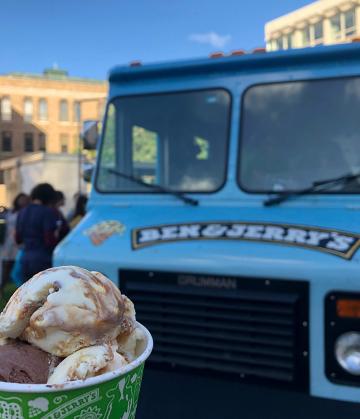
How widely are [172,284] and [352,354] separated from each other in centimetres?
91

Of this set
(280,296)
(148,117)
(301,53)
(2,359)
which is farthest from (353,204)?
(2,359)

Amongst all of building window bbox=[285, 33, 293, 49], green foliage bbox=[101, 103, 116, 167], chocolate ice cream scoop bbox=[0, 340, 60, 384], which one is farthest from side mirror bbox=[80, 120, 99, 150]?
chocolate ice cream scoop bbox=[0, 340, 60, 384]

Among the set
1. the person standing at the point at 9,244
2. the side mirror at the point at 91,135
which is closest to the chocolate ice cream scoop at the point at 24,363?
the side mirror at the point at 91,135

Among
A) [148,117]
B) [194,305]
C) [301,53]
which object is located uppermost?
[301,53]

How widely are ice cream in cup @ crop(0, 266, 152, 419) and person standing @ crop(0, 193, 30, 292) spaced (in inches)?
199

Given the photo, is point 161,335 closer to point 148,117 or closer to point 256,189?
point 256,189

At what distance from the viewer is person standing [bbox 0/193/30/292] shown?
6.19 m

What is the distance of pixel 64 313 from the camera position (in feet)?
3.55

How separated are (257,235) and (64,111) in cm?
4287

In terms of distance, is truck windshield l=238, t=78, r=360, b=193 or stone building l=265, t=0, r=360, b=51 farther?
stone building l=265, t=0, r=360, b=51

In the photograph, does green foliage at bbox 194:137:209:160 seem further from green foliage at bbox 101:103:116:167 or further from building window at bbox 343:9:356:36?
building window at bbox 343:9:356:36

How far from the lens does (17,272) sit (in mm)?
5023

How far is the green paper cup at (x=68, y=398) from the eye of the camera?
3.18ft

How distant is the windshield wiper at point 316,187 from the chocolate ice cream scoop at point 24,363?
6.11 feet
